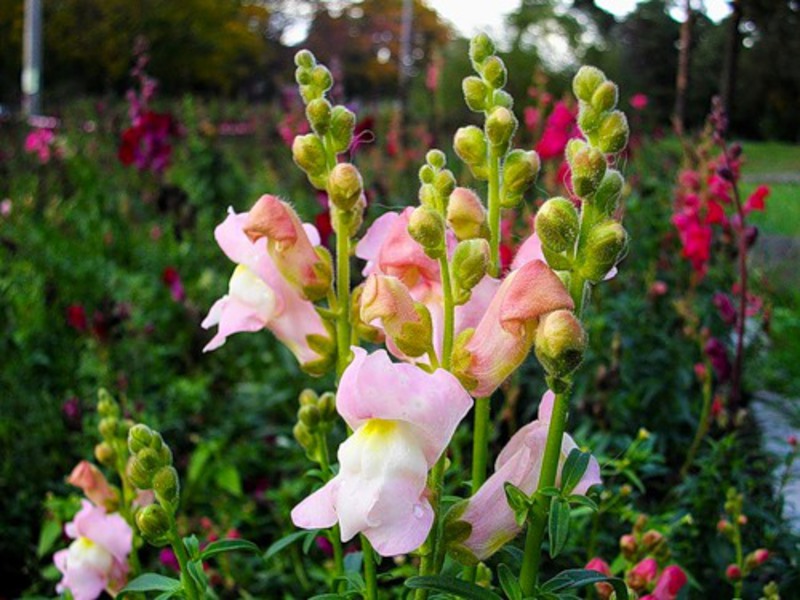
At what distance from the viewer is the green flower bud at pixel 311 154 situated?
896 mm

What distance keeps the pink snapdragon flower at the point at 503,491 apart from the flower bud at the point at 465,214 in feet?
0.46

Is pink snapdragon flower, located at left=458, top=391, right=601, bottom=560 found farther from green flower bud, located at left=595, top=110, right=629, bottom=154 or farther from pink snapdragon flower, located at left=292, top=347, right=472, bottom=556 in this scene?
green flower bud, located at left=595, top=110, right=629, bottom=154

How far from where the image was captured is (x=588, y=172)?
688 mm

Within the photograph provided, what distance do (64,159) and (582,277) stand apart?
5.44 metres

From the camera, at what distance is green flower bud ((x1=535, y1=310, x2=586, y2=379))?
0.66 m

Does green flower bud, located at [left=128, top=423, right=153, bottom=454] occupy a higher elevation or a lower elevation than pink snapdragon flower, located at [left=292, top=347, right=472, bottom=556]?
lower

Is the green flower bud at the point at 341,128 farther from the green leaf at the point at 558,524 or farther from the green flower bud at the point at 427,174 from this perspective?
the green leaf at the point at 558,524

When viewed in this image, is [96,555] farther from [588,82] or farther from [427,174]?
[588,82]

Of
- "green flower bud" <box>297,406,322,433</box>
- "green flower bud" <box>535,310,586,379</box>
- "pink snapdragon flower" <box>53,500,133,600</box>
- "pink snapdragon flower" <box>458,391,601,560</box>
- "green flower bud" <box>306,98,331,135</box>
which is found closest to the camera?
"green flower bud" <box>535,310,586,379</box>

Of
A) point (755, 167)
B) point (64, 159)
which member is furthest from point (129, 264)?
point (755, 167)

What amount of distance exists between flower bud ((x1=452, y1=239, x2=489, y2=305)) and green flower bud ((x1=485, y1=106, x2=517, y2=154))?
9 centimetres

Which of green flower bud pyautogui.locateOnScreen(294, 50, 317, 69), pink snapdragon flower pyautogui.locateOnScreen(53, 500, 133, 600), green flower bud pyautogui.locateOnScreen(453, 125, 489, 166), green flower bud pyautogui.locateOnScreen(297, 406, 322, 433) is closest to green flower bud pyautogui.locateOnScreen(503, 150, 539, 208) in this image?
green flower bud pyautogui.locateOnScreen(453, 125, 489, 166)

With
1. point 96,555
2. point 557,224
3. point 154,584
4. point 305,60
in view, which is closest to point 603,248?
point 557,224

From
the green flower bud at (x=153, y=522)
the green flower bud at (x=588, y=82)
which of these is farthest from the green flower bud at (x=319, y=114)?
the green flower bud at (x=153, y=522)
